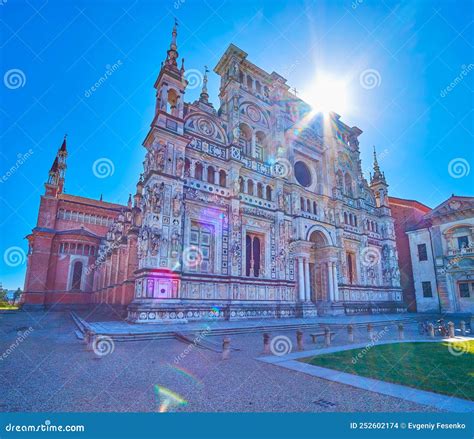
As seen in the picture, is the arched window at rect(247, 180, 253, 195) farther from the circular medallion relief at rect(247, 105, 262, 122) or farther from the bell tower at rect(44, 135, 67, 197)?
the bell tower at rect(44, 135, 67, 197)

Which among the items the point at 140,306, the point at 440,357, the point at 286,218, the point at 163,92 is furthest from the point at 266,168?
the point at 440,357

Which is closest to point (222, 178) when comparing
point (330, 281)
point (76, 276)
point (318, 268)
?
point (318, 268)

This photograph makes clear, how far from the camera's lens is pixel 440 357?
346 inches

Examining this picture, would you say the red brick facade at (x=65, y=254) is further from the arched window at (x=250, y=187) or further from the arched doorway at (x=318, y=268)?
the arched doorway at (x=318, y=268)

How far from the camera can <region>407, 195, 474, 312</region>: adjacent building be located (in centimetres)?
3059

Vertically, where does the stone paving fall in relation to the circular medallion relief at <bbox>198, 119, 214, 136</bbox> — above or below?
below

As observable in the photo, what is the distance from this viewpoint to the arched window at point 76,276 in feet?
126

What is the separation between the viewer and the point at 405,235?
125ft

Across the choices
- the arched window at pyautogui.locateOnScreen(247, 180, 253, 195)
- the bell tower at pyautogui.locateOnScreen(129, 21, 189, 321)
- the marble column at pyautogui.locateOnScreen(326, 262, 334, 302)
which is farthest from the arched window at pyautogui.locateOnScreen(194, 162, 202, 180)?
the marble column at pyautogui.locateOnScreen(326, 262, 334, 302)

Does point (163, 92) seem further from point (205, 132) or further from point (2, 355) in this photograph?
point (2, 355)

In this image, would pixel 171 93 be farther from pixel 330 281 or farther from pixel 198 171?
pixel 330 281

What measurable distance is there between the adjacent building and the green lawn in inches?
997

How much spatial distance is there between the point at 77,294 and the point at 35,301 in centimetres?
464

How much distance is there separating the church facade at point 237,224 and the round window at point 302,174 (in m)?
0.19
